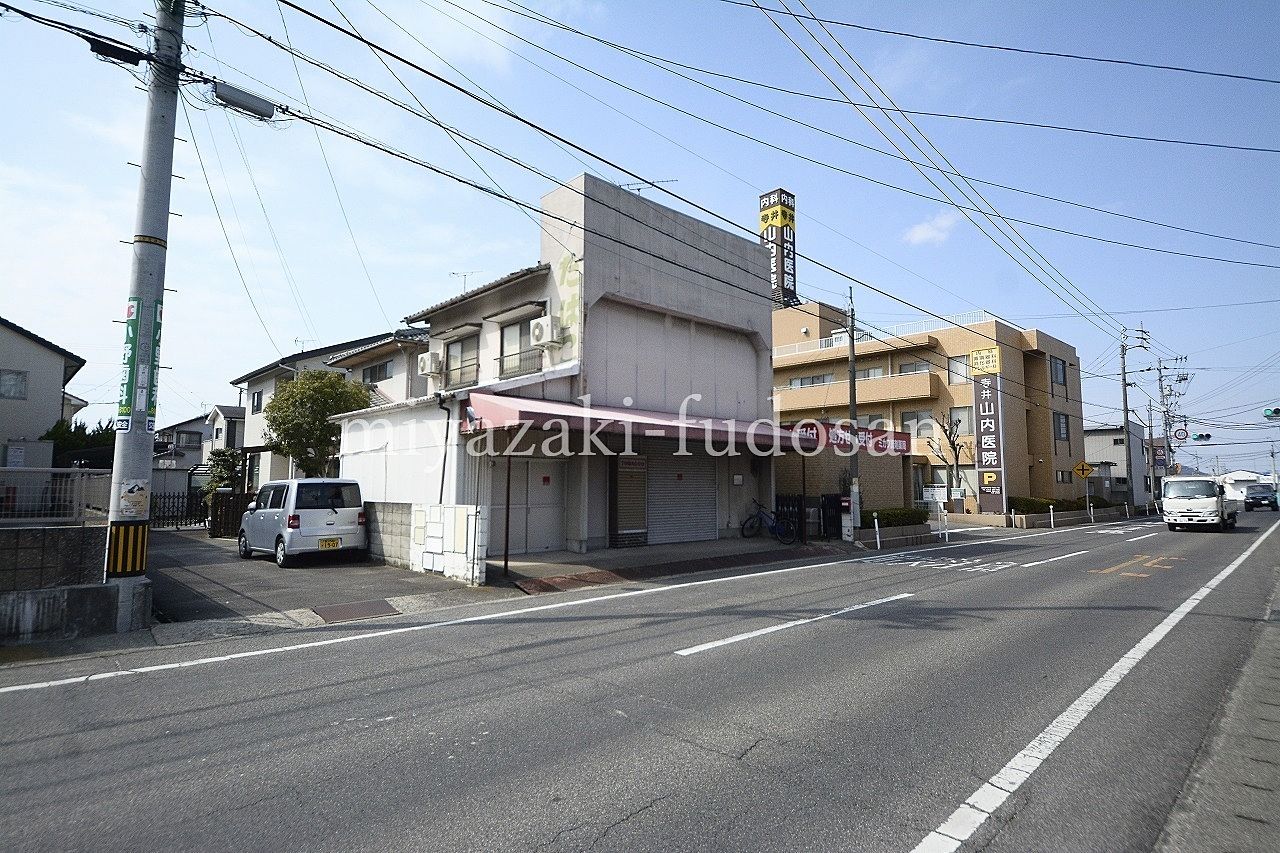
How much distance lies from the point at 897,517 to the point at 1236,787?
17.6 metres

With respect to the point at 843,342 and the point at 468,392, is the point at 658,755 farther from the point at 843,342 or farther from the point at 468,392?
the point at 843,342

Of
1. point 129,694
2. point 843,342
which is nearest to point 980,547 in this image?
point 129,694

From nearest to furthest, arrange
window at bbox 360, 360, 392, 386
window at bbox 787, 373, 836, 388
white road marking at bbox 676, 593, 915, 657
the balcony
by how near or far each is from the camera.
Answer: white road marking at bbox 676, 593, 915, 657 < window at bbox 360, 360, 392, 386 < the balcony < window at bbox 787, 373, 836, 388

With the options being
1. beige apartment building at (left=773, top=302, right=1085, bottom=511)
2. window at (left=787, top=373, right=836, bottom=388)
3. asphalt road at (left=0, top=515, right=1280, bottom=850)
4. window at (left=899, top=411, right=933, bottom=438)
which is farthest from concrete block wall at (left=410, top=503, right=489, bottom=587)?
window at (left=787, top=373, right=836, bottom=388)

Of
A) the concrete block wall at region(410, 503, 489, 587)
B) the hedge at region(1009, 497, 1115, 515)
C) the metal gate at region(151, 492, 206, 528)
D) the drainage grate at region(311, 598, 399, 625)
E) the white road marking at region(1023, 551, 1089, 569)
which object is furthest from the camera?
the hedge at region(1009, 497, 1115, 515)

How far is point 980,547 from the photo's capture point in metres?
18.9

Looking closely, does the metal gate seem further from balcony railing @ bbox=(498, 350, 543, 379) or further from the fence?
the fence

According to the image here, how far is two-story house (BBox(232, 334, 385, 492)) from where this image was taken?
2808cm

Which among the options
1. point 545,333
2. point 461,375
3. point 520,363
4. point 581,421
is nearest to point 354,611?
point 581,421

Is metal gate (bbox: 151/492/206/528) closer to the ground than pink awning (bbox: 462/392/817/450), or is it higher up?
closer to the ground

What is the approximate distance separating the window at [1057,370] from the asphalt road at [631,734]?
3479 cm

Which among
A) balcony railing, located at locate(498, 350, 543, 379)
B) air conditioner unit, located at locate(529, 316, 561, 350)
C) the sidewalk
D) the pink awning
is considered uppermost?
air conditioner unit, located at locate(529, 316, 561, 350)

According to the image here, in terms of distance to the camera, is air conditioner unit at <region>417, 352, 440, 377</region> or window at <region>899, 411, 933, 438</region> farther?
window at <region>899, 411, 933, 438</region>

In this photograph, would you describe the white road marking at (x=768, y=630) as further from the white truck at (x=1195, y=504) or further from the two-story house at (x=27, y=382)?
the two-story house at (x=27, y=382)
